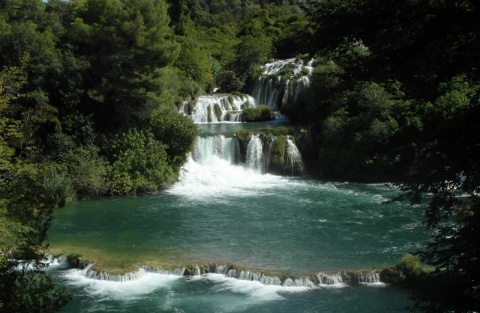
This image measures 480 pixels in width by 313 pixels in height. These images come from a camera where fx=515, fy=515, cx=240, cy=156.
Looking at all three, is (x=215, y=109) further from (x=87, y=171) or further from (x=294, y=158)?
(x=87, y=171)

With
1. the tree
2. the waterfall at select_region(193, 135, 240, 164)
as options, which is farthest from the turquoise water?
the tree

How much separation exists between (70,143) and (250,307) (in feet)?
51.2

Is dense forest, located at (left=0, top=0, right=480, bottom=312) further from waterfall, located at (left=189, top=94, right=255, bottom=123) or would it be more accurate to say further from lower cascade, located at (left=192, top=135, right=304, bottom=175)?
lower cascade, located at (left=192, top=135, right=304, bottom=175)

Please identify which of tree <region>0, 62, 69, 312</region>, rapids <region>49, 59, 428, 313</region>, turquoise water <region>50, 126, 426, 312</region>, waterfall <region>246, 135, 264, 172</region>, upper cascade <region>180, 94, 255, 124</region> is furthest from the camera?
upper cascade <region>180, 94, 255, 124</region>

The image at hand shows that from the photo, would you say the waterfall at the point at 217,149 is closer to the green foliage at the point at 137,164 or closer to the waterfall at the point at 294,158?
the waterfall at the point at 294,158

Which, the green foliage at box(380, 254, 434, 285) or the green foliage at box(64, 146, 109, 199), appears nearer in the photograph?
the green foliage at box(380, 254, 434, 285)

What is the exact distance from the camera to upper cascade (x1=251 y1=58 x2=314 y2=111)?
38319 mm

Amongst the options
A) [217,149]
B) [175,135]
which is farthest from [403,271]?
[217,149]

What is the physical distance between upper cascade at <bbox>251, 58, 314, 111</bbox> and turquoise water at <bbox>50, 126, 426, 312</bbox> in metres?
11.5

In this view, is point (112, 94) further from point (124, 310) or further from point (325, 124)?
point (124, 310)

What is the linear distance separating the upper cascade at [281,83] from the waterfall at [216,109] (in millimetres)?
2471

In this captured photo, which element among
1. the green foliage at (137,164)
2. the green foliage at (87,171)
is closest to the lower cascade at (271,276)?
the green foliage at (87,171)

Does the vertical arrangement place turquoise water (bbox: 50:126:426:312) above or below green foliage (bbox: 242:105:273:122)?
below

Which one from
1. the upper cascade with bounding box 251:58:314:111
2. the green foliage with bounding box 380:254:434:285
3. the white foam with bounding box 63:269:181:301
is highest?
the upper cascade with bounding box 251:58:314:111
